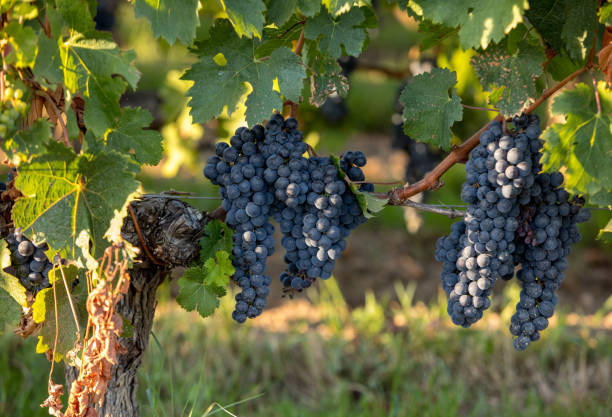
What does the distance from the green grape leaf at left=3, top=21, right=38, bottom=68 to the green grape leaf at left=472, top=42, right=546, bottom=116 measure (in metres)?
0.97

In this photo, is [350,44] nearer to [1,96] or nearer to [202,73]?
[202,73]

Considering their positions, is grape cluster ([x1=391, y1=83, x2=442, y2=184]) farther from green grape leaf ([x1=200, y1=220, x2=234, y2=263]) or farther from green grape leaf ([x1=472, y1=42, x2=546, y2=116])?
green grape leaf ([x1=200, y1=220, x2=234, y2=263])

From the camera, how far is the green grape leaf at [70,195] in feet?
4.10

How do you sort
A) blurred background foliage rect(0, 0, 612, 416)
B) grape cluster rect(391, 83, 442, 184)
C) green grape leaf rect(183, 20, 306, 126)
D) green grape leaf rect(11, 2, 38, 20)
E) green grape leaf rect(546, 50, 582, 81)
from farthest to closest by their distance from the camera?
grape cluster rect(391, 83, 442, 184) → blurred background foliage rect(0, 0, 612, 416) → green grape leaf rect(546, 50, 582, 81) → green grape leaf rect(183, 20, 306, 126) → green grape leaf rect(11, 2, 38, 20)

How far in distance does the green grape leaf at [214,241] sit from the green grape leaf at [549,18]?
0.90 metres

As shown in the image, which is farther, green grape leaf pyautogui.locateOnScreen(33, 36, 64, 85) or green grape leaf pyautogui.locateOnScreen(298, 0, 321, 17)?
green grape leaf pyautogui.locateOnScreen(298, 0, 321, 17)

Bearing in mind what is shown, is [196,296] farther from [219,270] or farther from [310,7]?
[310,7]

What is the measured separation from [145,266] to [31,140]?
52cm

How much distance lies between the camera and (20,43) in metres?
1.16

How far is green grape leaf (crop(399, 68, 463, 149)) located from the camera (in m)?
1.45

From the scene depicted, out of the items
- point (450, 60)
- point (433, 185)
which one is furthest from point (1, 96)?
point (450, 60)

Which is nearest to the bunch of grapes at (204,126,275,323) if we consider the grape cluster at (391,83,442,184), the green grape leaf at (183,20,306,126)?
the green grape leaf at (183,20,306,126)

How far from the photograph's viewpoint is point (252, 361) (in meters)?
3.23

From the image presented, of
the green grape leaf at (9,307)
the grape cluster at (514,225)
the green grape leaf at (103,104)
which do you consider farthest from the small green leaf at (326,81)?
the green grape leaf at (9,307)
